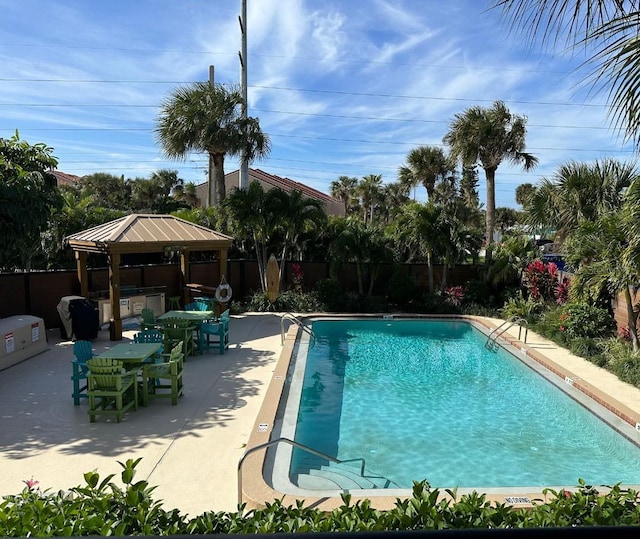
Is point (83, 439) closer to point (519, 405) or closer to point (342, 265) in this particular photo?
point (519, 405)

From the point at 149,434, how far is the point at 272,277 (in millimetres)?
10193

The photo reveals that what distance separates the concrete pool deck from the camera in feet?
18.5

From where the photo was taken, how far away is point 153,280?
53.6 feet

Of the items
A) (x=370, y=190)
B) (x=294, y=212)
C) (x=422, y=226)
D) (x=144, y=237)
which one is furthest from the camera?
(x=370, y=190)

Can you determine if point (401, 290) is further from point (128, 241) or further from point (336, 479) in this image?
point (336, 479)

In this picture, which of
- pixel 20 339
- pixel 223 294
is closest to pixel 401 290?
pixel 223 294

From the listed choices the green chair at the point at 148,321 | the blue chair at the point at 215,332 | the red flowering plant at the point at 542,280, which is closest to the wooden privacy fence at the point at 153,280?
the green chair at the point at 148,321

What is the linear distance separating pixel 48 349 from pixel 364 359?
7.74 meters

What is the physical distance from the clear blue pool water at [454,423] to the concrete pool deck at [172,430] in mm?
858

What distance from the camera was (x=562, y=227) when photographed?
52.2 feet

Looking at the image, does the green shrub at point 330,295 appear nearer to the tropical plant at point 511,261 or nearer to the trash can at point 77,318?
the tropical plant at point 511,261

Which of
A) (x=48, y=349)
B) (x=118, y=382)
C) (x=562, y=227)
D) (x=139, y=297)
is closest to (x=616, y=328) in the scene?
(x=562, y=227)

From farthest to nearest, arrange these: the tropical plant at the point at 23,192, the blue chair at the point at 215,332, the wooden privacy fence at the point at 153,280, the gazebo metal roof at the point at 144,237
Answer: the wooden privacy fence at the point at 153,280 → the gazebo metal roof at the point at 144,237 → the blue chair at the point at 215,332 → the tropical plant at the point at 23,192

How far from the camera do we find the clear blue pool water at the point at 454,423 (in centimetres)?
685
